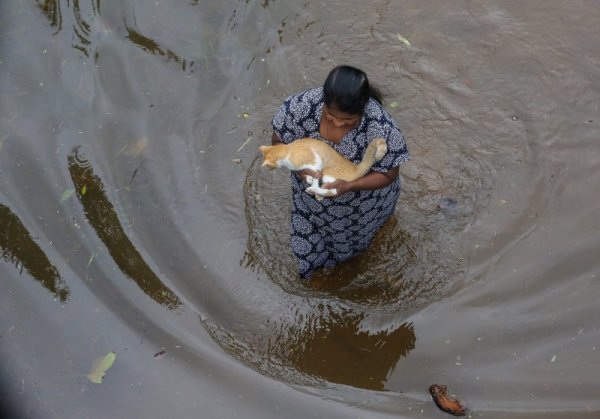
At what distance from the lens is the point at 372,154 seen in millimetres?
2379

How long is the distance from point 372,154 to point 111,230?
6.24 ft

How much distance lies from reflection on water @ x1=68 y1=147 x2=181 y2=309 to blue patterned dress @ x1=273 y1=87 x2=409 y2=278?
0.85 metres

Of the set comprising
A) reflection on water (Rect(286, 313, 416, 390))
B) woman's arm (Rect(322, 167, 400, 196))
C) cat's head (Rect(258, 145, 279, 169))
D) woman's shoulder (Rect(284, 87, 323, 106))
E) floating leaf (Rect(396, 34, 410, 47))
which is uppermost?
woman's shoulder (Rect(284, 87, 323, 106))

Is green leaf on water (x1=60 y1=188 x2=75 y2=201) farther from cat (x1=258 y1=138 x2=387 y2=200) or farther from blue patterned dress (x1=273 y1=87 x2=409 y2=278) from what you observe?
cat (x1=258 y1=138 x2=387 y2=200)

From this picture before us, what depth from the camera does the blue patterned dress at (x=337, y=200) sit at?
96.4 inches

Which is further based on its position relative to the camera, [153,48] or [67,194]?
[153,48]

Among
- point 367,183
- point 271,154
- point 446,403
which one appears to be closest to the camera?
point 271,154

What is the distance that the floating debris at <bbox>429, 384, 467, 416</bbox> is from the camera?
9.60ft

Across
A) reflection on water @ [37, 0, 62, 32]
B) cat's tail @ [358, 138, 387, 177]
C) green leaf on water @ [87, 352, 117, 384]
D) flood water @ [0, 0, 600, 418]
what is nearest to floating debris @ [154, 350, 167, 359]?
flood water @ [0, 0, 600, 418]

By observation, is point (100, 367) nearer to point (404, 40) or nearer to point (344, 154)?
point (344, 154)

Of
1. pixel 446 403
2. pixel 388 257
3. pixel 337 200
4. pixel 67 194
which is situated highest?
pixel 337 200

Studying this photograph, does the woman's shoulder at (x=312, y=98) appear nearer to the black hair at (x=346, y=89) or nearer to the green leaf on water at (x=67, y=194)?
the black hair at (x=346, y=89)

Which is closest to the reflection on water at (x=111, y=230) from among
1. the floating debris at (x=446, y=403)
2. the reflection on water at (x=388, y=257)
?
the reflection on water at (x=388, y=257)

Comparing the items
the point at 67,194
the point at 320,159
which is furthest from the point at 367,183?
the point at 67,194
